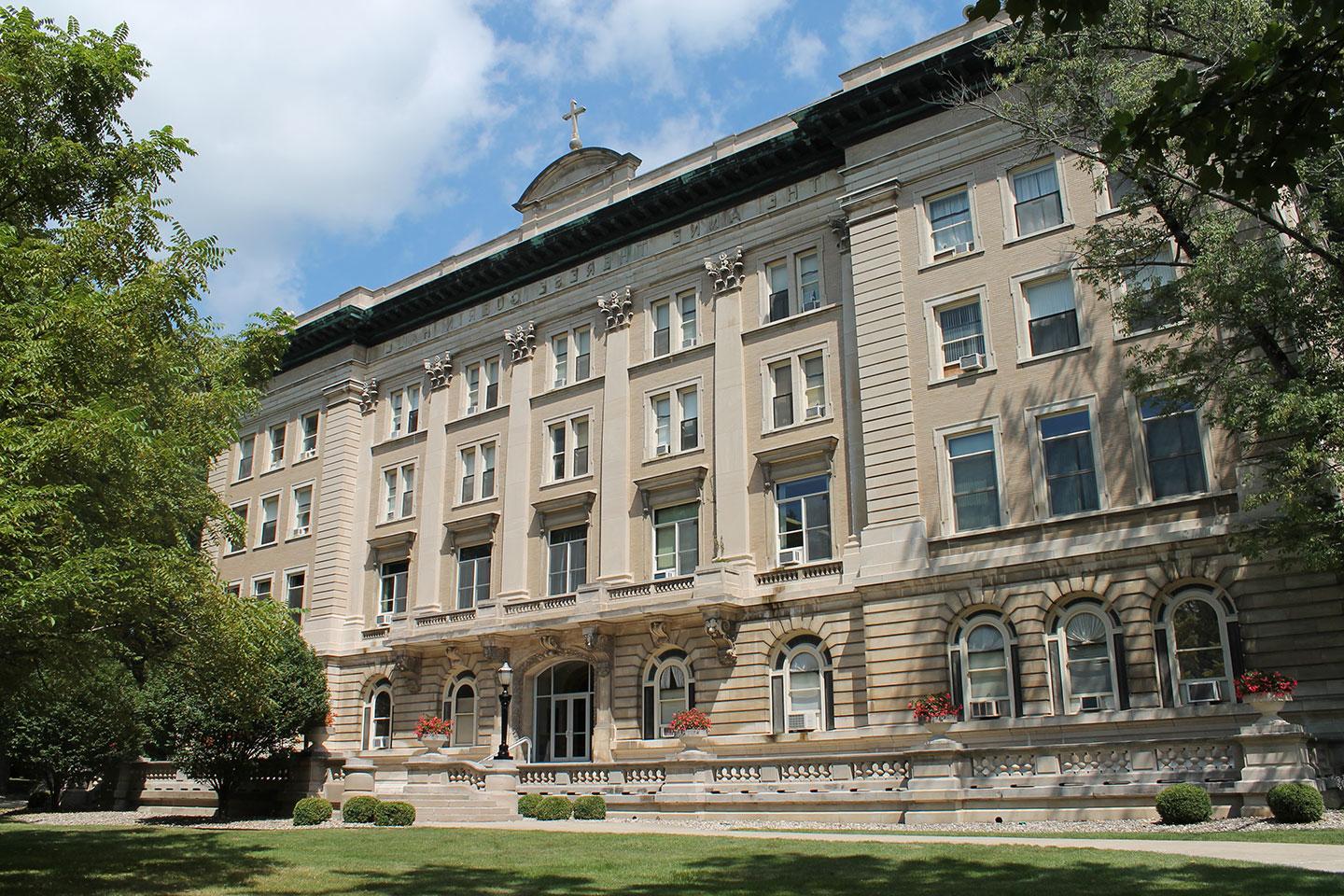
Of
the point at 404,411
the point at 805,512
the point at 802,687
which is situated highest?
the point at 404,411

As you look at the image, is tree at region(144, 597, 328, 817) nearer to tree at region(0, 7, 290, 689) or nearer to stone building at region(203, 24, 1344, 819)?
stone building at region(203, 24, 1344, 819)

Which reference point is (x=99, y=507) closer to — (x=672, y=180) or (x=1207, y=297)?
(x=1207, y=297)

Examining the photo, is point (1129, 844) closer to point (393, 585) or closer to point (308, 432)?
point (393, 585)

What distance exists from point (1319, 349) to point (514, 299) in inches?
1182

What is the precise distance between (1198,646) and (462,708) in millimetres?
25421

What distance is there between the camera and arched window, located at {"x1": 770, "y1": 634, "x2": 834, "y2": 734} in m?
32.2

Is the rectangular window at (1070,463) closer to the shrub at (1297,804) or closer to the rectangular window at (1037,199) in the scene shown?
the rectangular window at (1037,199)

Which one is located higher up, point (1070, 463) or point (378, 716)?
point (1070, 463)

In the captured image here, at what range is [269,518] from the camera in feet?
173

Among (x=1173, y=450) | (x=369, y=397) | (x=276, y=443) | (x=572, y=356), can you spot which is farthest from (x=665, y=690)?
(x=276, y=443)

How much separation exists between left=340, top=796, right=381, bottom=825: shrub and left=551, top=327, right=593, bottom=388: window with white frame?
1710 cm

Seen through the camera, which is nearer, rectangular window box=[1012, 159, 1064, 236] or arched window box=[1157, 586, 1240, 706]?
arched window box=[1157, 586, 1240, 706]

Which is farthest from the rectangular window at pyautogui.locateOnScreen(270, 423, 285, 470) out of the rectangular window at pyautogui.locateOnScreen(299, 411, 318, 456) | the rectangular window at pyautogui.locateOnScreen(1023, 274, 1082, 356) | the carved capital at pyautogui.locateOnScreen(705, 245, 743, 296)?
the rectangular window at pyautogui.locateOnScreen(1023, 274, 1082, 356)

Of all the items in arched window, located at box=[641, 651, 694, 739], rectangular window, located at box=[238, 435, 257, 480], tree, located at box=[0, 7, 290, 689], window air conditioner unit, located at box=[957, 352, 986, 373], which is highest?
rectangular window, located at box=[238, 435, 257, 480]
